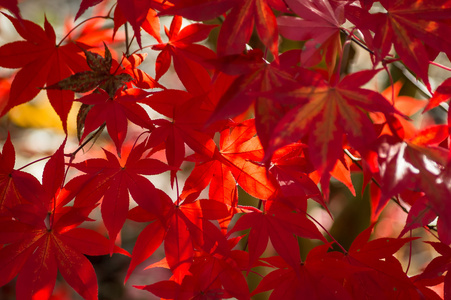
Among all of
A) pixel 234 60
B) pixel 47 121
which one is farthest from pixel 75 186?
pixel 47 121

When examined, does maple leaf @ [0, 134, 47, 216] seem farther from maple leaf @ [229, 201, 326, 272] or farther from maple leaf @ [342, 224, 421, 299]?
maple leaf @ [342, 224, 421, 299]

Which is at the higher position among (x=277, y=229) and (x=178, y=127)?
(x=178, y=127)

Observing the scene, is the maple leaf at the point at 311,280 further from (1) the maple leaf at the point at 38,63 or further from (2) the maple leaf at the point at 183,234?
(1) the maple leaf at the point at 38,63

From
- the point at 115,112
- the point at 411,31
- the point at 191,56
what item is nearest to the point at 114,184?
the point at 115,112

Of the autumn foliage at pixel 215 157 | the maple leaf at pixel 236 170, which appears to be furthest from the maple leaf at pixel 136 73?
the maple leaf at pixel 236 170

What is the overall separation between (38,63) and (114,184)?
0.23 m

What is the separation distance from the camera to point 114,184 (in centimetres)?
56

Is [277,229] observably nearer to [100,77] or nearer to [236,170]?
[236,170]

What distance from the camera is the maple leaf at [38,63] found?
60 centimetres

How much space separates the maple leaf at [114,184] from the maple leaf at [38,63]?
0.30ft

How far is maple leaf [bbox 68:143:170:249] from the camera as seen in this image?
1.78 feet

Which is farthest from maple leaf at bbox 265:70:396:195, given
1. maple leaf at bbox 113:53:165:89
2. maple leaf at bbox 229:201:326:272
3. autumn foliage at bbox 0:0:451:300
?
A: maple leaf at bbox 113:53:165:89

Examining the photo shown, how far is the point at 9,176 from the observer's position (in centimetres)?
56

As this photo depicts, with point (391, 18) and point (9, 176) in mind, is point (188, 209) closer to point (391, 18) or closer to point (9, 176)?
point (9, 176)
